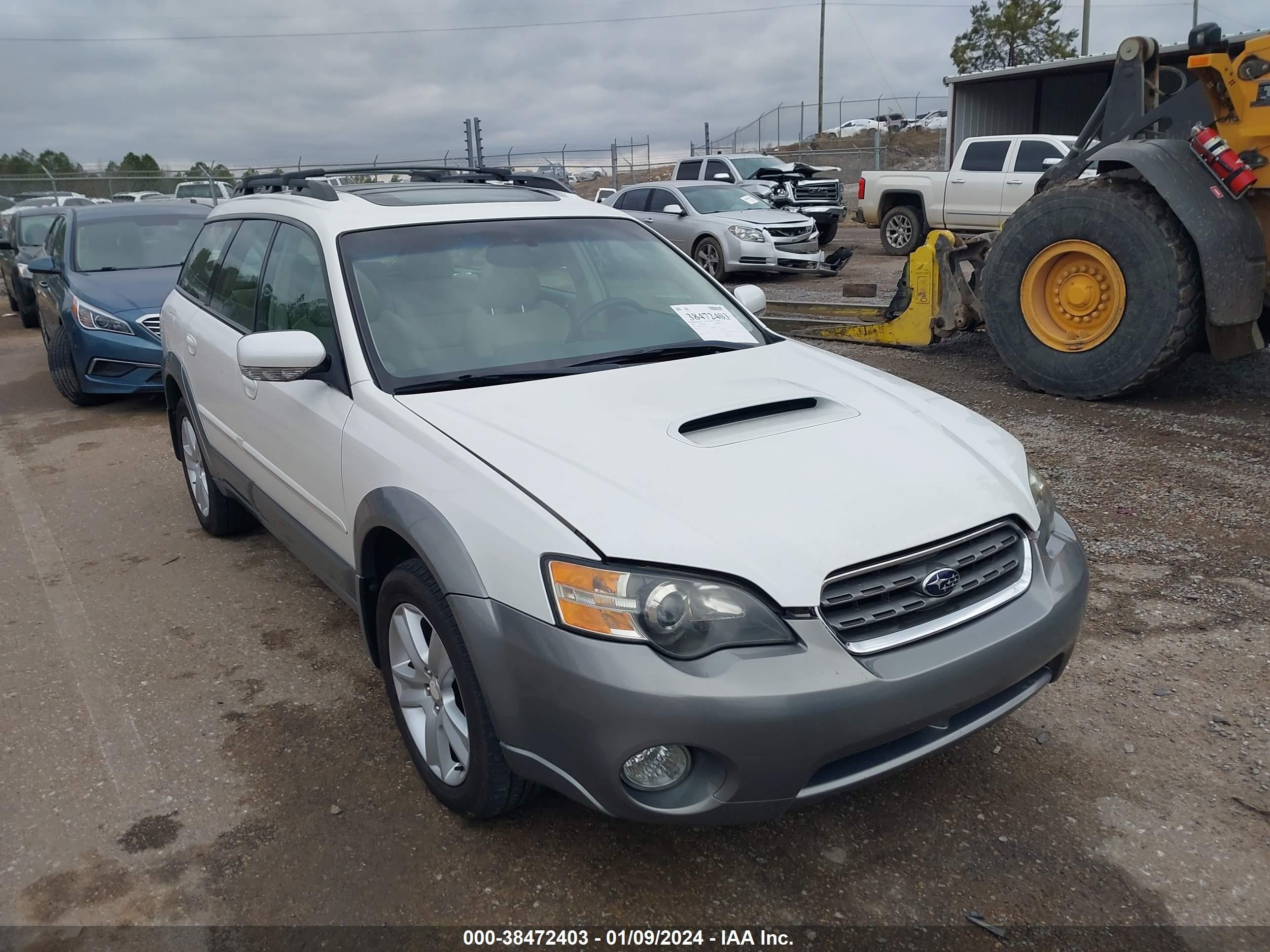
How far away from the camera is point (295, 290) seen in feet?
11.8

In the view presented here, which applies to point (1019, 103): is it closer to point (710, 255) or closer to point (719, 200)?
point (719, 200)

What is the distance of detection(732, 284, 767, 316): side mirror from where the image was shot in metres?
3.96

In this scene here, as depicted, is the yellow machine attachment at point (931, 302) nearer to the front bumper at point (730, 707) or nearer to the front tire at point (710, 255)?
the front bumper at point (730, 707)

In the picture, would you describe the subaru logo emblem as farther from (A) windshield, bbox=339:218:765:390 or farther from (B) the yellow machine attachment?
(B) the yellow machine attachment

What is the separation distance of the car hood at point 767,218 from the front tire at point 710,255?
13.9 inches

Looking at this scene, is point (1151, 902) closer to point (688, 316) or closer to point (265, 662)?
point (688, 316)

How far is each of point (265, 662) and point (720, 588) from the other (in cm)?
231

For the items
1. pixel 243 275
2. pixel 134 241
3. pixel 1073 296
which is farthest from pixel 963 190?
pixel 243 275

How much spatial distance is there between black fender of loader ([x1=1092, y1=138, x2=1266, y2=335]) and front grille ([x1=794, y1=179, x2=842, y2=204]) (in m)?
12.5

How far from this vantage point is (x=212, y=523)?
4992mm

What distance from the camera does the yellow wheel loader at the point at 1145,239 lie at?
5.70 m

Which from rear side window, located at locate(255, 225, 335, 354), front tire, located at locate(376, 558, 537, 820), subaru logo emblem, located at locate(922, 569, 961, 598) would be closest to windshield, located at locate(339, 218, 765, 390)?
rear side window, located at locate(255, 225, 335, 354)

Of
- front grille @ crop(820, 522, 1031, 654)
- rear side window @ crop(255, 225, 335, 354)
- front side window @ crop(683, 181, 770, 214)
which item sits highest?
front side window @ crop(683, 181, 770, 214)

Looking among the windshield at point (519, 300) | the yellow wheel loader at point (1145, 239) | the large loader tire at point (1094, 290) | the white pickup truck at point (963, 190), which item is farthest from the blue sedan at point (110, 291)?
the white pickup truck at point (963, 190)
